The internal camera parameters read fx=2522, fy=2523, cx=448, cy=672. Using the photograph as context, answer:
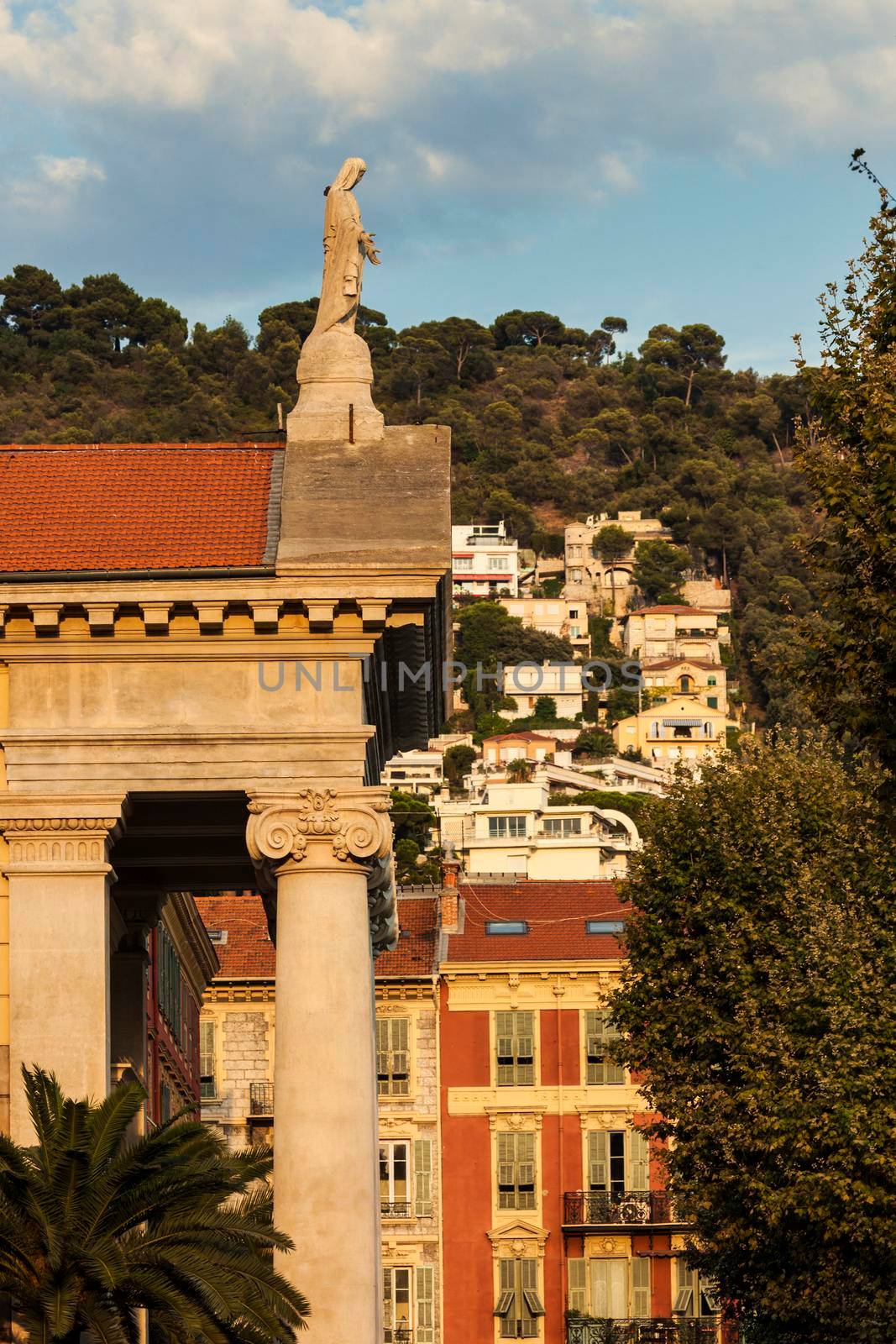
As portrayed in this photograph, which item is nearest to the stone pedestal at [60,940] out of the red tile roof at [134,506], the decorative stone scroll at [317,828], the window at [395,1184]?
the decorative stone scroll at [317,828]

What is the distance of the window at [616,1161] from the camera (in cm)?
9031

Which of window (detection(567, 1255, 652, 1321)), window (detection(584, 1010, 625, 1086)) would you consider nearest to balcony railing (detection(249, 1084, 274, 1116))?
window (detection(584, 1010, 625, 1086))

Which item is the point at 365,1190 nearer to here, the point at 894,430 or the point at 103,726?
the point at 103,726

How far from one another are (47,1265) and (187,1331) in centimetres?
164

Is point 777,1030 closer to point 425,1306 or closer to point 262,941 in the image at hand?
point 425,1306

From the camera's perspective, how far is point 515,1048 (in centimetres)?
9125

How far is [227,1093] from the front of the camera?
297ft

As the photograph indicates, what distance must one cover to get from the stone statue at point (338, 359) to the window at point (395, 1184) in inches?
2355

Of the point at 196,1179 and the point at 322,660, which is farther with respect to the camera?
the point at 322,660

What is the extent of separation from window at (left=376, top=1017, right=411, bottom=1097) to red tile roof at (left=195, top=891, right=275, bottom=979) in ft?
15.2

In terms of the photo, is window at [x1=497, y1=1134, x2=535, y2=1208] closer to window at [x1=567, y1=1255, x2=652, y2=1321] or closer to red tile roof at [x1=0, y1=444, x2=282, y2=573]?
window at [x1=567, y1=1255, x2=652, y2=1321]

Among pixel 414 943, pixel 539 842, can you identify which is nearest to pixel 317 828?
pixel 414 943

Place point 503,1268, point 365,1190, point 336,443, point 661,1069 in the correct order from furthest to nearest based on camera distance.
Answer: point 503,1268, point 661,1069, point 336,443, point 365,1190

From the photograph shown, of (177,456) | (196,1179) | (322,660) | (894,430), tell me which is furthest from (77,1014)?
(894,430)
